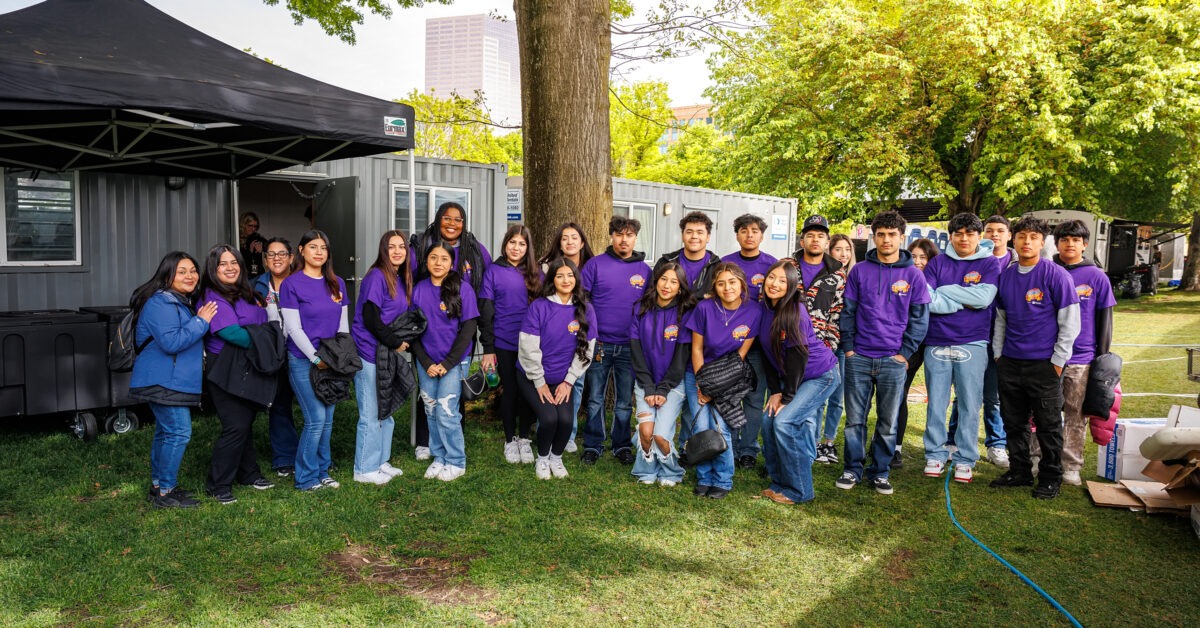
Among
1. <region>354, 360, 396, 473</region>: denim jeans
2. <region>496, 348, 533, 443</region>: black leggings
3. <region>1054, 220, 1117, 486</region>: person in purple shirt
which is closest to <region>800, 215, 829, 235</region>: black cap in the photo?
<region>1054, 220, 1117, 486</region>: person in purple shirt

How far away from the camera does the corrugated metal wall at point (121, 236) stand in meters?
6.78

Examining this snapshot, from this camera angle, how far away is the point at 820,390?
4.48 meters

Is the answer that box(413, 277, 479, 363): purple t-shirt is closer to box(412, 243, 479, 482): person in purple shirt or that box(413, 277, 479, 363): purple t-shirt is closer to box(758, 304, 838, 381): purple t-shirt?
box(412, 243, 479, 482): person in purple shirt

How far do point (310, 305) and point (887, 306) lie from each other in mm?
3591

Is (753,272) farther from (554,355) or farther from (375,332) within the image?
(375,332)

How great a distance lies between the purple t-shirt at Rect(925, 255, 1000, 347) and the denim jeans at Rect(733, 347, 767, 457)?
1.12 metres

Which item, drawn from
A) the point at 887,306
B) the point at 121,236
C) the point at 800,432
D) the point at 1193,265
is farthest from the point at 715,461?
the point at 1193,265

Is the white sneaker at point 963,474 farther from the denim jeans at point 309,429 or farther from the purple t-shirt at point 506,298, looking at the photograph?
the denim jeans at point 309,429

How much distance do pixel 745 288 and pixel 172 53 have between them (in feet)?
13.4

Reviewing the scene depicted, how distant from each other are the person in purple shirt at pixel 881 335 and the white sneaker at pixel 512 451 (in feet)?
7.24

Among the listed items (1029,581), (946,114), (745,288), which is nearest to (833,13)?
(946,114)

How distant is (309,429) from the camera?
458 cm

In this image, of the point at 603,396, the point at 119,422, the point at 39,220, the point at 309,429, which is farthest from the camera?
the point at 39,220

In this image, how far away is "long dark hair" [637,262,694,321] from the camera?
4785 millimetres
